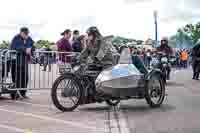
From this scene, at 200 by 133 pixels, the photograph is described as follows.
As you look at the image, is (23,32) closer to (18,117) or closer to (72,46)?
(72,46)

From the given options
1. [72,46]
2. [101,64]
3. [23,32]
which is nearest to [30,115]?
[101,64]

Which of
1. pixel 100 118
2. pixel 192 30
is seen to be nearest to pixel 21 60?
pixel 100 118

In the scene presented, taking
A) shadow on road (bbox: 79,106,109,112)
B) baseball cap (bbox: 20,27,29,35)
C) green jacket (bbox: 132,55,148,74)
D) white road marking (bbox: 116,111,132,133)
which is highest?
baseball cap (bbox: 20,27,29,35)

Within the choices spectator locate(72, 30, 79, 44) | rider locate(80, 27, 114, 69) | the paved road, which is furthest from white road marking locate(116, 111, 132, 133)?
spectator locate(72, 30, 79, 44)

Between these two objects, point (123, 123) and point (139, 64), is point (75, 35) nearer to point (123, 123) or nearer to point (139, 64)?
point (139, 64)

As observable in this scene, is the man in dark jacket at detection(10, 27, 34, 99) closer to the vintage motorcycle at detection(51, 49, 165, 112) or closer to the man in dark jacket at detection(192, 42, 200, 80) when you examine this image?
the vintage motorcycle at detection(51, 49, 165, 112)

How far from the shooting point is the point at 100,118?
26.4ft

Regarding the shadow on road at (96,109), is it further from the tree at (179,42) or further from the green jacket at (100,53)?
the tree at (179,42)

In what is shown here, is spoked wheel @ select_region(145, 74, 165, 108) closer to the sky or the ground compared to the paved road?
closer to the sky

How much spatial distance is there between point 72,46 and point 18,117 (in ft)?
18.7

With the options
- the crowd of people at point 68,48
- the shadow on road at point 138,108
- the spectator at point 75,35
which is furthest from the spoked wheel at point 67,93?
the spectator at point 75,35

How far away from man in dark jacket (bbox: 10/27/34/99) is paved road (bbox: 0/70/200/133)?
0.54 m

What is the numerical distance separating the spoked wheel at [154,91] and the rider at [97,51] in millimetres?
1004

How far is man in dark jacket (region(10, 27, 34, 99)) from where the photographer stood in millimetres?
11047
